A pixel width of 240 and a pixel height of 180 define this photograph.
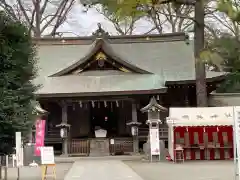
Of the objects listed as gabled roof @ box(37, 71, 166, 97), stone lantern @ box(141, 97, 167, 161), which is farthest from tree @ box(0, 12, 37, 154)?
gabled roof @ box(37, 71, 166, 97)

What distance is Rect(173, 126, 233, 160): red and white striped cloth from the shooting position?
20188 millimetres

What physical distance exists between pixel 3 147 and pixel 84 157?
37.0 feet

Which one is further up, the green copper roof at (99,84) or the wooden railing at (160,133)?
the green copper roof at (99,84)

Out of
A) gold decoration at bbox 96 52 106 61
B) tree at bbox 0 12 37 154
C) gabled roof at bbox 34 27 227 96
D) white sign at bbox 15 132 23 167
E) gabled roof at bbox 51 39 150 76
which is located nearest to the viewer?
white sign at bbox 15 132 23 167

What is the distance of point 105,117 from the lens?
1049 inches

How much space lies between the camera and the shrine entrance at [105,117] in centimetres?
2631

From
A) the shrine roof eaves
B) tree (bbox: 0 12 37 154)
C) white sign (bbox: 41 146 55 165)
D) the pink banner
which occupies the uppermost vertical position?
the shrine roof eaves

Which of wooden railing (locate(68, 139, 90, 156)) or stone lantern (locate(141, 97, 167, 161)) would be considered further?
wooden railing (locate(68, 139, 90, 156))

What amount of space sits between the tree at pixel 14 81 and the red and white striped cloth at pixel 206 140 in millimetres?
9504

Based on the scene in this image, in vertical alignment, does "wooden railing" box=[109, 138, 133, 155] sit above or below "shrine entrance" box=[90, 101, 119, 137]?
below

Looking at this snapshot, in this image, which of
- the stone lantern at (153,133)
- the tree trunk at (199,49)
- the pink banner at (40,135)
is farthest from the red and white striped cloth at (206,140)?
the pink banner at (40,135)

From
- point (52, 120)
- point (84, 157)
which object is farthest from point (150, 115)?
point (52, 120)

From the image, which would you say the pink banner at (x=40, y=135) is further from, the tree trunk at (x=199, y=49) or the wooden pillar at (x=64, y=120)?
the wooden pillar at (x=64, y=120)

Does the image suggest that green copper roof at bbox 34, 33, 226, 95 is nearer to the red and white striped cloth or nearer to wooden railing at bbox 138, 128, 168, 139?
wooden railing at bbox 138, 128, 168, 139
